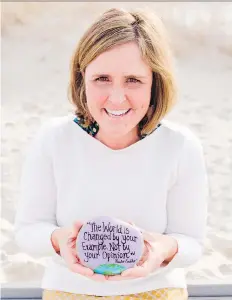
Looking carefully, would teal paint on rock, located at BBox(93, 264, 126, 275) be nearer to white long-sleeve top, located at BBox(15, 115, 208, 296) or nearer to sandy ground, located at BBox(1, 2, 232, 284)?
white long-sleeve top, located at BBox(15, 115, 208, 296)

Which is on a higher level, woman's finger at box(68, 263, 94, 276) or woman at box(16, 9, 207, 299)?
woman at box(16, 9, 207, 299)

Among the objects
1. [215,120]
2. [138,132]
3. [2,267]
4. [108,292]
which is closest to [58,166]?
[138,132]

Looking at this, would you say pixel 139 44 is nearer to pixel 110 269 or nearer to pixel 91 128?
pixel 91 128

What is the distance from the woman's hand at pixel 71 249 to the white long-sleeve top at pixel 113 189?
48 mm

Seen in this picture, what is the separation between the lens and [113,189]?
1442 millimetres

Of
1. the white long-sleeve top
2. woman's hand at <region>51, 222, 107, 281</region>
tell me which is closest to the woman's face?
the white long-sleeve top

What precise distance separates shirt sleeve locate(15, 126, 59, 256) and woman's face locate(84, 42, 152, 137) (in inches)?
6.6

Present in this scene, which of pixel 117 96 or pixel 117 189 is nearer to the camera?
pixel 117 96

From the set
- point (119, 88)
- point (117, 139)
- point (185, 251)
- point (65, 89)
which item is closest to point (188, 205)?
point (185, 251)

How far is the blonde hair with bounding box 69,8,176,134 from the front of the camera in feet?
4.29

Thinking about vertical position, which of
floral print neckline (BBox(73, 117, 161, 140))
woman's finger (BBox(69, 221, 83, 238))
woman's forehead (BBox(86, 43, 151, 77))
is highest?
woman's forehead (BBox(86, 43, 151, 77))

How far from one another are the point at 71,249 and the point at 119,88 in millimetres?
343

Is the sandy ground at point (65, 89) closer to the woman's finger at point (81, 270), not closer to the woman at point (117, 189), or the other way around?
the woman at point (117, 189)

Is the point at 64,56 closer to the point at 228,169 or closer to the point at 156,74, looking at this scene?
the point at 228,169
